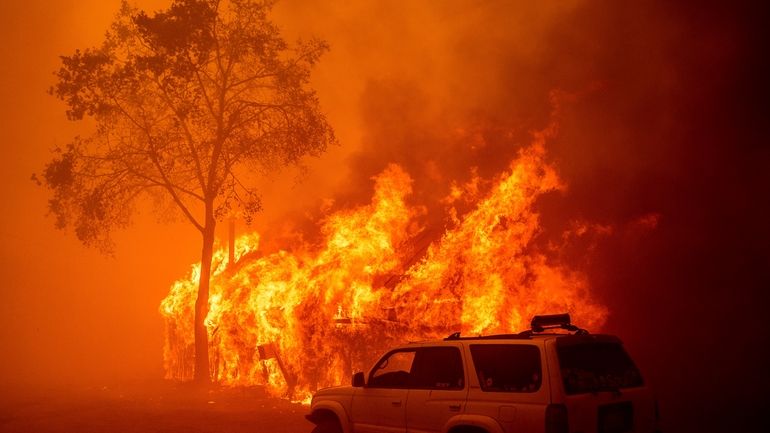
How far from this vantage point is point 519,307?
13.1 metres

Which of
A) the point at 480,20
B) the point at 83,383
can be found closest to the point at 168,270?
the point at 83,383

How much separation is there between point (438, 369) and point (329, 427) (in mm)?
1933

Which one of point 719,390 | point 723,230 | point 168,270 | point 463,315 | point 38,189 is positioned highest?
point 38,189

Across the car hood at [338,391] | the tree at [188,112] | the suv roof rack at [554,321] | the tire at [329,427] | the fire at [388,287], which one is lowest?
the tire at [329,427]

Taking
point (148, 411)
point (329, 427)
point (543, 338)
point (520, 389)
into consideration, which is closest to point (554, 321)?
point (543, 338)

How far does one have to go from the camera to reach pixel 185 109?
60.7 feet

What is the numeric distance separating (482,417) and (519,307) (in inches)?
289

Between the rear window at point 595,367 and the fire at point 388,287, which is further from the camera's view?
the fire at point 388,287

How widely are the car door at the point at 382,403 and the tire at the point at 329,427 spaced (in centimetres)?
41

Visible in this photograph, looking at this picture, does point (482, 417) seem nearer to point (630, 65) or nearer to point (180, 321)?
point (630, 65)

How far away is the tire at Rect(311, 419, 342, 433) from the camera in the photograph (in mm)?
7848

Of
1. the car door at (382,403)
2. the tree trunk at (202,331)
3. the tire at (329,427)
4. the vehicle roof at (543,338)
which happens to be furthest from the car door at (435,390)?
the tree trunk at (202,331)

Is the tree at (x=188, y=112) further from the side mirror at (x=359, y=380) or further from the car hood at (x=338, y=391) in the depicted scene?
the side mirror at (x=359, y=380)

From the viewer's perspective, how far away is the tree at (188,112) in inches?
709
